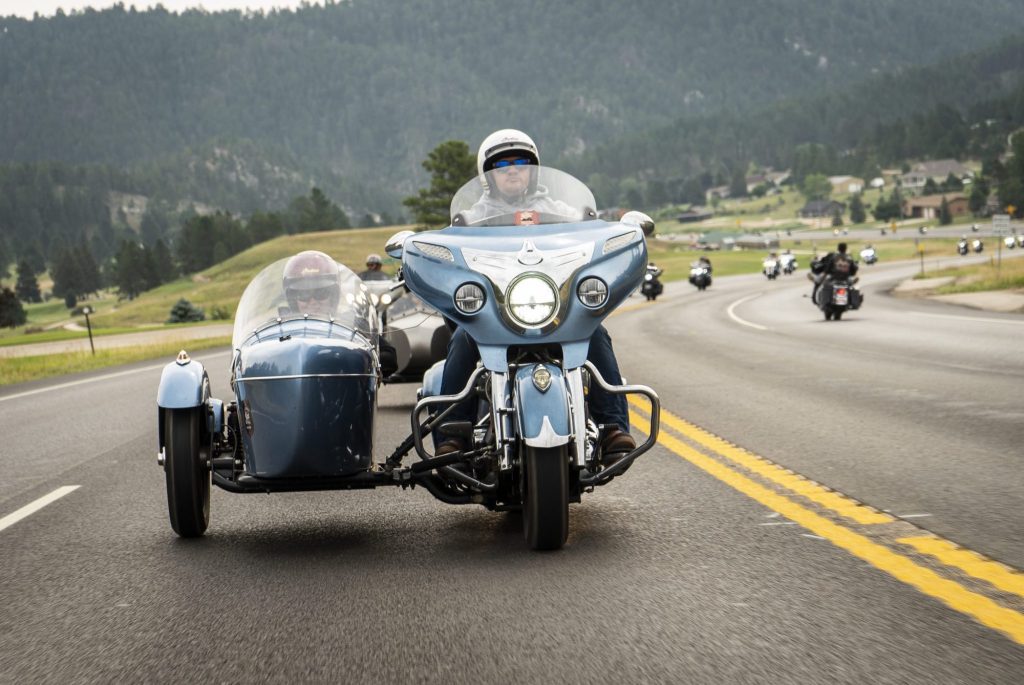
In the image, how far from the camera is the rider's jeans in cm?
587

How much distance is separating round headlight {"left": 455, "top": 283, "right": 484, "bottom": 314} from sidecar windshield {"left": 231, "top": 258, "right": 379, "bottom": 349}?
3.34 feet

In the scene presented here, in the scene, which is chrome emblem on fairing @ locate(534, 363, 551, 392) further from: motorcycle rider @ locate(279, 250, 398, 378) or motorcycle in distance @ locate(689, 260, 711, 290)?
motorcycle in distance @ locate(689, 260, 711, 290)

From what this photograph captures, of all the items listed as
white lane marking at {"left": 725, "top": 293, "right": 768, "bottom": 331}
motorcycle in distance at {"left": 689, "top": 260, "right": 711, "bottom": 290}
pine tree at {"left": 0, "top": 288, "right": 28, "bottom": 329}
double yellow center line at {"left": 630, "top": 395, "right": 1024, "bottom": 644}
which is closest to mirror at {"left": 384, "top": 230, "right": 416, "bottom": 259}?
double yellow center line at {"left": 630, "top": 395, "right": 1024, "bottom": 644}

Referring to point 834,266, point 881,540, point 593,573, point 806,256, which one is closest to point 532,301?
point 593,573

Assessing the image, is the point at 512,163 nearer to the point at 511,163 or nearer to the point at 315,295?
the point at 511,163

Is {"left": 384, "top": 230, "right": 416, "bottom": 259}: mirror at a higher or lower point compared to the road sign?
higher

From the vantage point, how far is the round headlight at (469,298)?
5331 mm

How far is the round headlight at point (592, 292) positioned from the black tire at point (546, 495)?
2.23 ft

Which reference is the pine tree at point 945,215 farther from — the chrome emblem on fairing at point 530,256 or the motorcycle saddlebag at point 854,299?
the chrome emblem on fairing at point 530,256

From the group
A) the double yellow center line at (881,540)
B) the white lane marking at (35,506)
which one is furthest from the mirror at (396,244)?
the white lane marking at (35,506)

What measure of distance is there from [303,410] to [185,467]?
724mm

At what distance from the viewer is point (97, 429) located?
39.5ft

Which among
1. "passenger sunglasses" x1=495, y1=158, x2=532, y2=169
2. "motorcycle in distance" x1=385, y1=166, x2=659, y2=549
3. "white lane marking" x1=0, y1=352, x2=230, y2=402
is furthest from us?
"white lane marking" x1=0, y1=352, x2=230, y2=402

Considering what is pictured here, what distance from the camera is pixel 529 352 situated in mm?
5438
